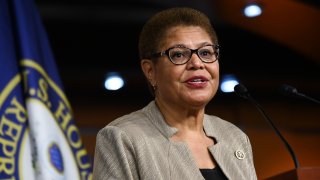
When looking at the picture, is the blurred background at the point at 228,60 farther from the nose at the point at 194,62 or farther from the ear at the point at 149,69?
the nose at the point at 194,62

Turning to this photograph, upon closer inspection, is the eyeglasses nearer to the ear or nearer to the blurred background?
the ear

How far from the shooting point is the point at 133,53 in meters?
5.66

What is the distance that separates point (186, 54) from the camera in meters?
1.66

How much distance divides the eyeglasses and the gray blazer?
0.18 m

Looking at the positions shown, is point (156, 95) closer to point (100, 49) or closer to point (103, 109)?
point (100, 49)

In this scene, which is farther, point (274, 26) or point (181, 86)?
point (274, 26)

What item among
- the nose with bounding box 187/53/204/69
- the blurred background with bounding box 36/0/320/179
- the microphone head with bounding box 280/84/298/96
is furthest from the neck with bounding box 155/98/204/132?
the blurred background with bounding box 36/0/320/179

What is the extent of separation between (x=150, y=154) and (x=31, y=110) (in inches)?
47.2

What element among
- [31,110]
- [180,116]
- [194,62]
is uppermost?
[31,110]

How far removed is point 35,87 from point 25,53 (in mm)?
176

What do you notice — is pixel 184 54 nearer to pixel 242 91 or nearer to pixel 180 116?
pixel 180 116

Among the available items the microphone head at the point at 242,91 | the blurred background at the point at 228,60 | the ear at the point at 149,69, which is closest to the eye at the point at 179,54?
the ear at the point at 149,69

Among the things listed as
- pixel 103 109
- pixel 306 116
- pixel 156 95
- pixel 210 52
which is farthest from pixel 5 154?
pixel 306 116

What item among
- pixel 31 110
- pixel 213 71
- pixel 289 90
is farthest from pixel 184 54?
pixel 31 110
